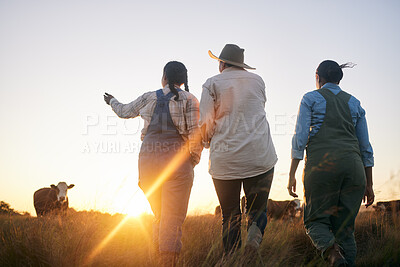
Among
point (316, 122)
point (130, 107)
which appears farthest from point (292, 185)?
point (130, 107)

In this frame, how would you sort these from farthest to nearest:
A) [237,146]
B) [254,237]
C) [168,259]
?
[237,146] < [254,237] < [168,259]

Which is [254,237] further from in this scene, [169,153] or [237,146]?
[169,153]

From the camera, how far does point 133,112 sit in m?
4.02

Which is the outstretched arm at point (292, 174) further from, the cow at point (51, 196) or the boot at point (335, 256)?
the cow at point (51, 196)

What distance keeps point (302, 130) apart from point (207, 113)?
1055 millimetres

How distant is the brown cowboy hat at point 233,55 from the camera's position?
3.86 metres

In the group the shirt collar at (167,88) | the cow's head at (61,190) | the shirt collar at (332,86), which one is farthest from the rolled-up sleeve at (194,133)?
the cow's head at (61,190)

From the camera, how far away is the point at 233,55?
3873mm

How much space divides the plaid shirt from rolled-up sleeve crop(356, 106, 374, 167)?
5.90ft

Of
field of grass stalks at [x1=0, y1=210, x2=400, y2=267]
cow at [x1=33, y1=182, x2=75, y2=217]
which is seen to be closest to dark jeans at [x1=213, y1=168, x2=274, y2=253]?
field of grass stalks at [x1=0, y1=210, x2=400, y2=267]

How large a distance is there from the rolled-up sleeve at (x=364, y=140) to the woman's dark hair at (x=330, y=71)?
16.9 inches

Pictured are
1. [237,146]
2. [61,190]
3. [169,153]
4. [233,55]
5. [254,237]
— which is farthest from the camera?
[61,190]

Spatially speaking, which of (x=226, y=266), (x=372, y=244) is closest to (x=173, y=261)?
(x=226, y=266)

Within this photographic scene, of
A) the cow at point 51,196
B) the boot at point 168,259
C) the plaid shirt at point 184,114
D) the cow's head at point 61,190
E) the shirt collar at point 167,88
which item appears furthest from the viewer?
the cow's head at point 61,190
